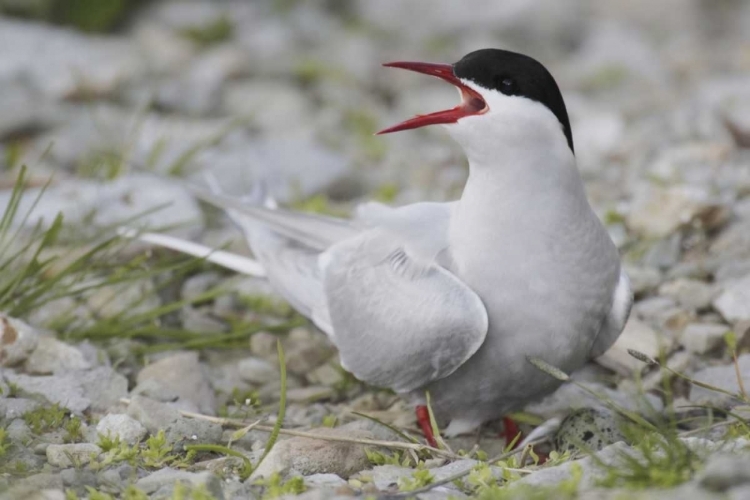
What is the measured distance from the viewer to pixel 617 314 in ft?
9.89

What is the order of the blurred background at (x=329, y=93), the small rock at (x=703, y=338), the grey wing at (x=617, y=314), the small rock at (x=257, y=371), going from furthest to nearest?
the blurred background at (x=329, y=93) < the small rock at (x=257, y=371) < the small rock at (x=703, y=338) < the grey wing at (x=617, y=314)

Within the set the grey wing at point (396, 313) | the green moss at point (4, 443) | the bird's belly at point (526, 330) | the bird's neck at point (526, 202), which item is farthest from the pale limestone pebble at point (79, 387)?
the bird's neck at point (526, 202)

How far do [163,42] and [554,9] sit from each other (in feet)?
9.05

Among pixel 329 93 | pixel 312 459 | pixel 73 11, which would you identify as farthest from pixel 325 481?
pixel 73 11

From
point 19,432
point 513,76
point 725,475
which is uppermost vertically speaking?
point 513,76

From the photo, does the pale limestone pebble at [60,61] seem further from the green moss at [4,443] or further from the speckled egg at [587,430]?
the speckled egg at [587,430]

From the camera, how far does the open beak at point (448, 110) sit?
2.83 metres

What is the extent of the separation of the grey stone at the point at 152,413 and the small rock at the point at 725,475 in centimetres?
144

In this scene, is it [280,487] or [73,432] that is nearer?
[280,487]

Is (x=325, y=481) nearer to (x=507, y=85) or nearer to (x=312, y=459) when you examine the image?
(x=312, y=459)

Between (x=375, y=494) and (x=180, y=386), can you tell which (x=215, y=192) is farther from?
(x=375, y=494)

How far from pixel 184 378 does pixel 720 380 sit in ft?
5.25

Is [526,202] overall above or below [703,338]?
A: above

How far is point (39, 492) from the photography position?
2.33 metres
